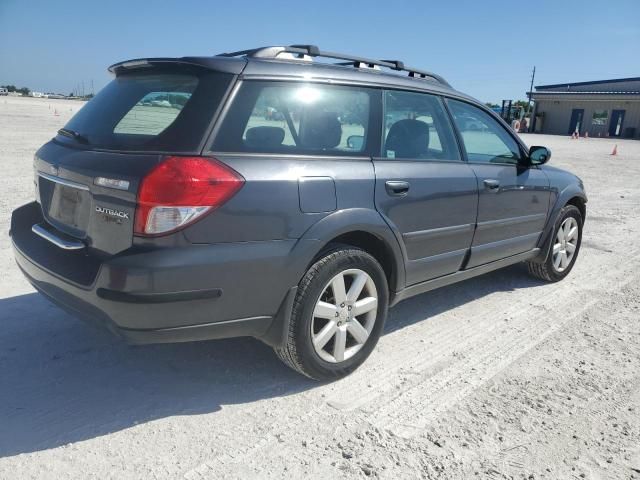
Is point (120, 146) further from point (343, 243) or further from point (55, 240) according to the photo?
point (343, 243)

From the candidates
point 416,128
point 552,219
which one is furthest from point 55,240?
point 552,219

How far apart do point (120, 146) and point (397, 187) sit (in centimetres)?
155

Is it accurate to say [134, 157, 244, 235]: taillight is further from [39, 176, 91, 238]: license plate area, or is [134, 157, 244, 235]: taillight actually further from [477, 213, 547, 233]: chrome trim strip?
[477, 213, 547, 233]: chrome trim strip

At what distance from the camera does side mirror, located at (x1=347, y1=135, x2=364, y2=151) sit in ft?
9.94

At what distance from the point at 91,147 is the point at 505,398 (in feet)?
8.45

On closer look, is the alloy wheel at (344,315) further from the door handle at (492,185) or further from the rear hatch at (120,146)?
the door handle at (492,185)

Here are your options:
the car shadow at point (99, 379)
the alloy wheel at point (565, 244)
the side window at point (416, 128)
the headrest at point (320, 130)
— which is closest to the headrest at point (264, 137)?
the headrest at point (320, 130)

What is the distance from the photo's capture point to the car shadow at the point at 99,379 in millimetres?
2504

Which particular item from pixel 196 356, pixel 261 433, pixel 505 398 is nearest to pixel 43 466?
pixel 261 433

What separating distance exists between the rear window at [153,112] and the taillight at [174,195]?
12 cm

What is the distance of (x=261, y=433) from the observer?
250cm

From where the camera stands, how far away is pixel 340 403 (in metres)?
2.79

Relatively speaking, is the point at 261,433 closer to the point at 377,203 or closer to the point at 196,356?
the point at 196,356

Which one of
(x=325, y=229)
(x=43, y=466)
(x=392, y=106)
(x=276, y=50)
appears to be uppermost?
(x=276, y=50)
